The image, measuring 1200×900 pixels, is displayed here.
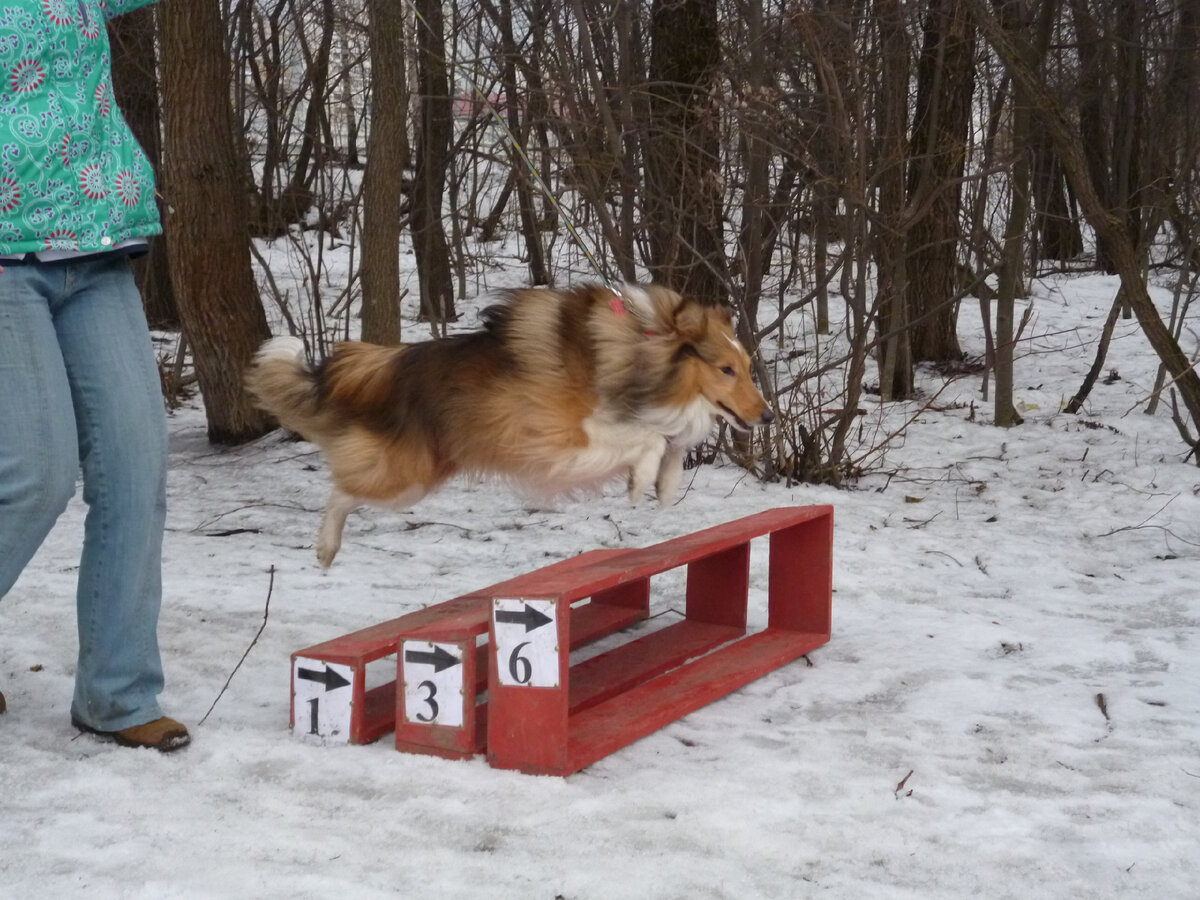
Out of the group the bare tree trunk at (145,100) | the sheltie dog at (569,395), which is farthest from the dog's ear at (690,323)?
the bare tree trunk at (145,100)

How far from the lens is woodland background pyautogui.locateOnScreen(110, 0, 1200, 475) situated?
581 centimetres

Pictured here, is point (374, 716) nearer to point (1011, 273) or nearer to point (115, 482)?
point (115, 482)

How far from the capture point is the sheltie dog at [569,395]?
3549 mm

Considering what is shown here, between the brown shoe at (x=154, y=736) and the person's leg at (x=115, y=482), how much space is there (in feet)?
0.06

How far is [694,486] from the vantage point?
6.43 metres

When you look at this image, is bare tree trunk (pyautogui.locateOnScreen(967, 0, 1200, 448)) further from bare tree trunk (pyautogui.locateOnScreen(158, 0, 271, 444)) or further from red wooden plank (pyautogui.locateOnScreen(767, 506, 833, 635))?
bare tree trunk (pyautogui.locateOnScreen(158, 0, 271, 444))

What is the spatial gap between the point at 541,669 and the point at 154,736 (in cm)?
100

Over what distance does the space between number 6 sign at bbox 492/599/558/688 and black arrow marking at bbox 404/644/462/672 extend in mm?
135

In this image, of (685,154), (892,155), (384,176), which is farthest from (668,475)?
(384,176)

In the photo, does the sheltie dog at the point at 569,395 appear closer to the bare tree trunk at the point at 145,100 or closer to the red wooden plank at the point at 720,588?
the red wooden plank at the point at 720,588

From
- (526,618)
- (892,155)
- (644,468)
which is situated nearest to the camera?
(526,618)

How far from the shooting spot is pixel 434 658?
3053mm

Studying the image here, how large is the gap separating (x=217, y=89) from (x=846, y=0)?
3.76 metres

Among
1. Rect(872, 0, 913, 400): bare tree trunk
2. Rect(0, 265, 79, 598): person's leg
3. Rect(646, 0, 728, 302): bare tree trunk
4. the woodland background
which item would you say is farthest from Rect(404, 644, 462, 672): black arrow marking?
Rect(872, 0, 913, 400): bare tree trunk
